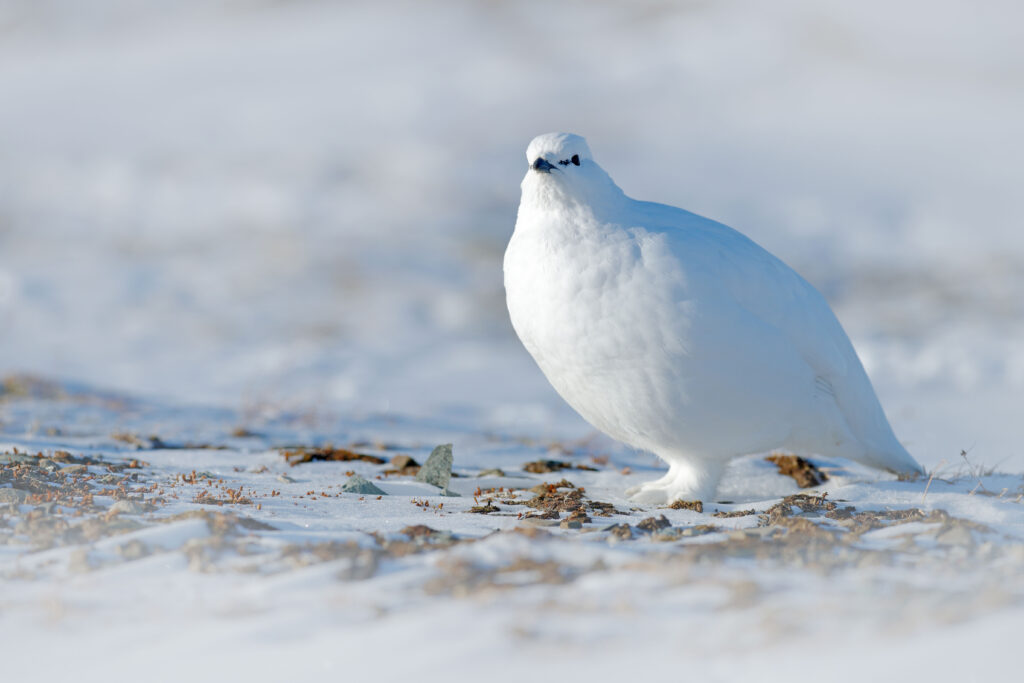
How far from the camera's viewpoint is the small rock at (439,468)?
488 centimetres

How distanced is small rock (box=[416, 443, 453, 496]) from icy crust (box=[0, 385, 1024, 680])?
0.36 ft

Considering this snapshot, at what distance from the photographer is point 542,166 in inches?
165

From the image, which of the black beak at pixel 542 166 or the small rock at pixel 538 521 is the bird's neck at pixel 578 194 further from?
the small rock at pixel 538 521

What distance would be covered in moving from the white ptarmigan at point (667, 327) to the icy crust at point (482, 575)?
1.17ft

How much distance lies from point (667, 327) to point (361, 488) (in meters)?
1.68

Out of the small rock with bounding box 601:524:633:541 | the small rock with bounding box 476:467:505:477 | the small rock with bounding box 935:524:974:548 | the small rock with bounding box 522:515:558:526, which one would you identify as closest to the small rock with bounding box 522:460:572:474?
the small rock with bounding box 476:467:505:477

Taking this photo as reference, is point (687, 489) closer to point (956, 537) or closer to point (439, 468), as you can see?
point (439, 468)

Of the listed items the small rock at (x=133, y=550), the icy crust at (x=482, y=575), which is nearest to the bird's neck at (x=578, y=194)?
the icy crust at (x=482, y=575)

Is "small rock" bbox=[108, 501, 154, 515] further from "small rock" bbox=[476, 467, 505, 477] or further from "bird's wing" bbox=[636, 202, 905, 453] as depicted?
"bird's wing" bbox=[636, 202, 905, 453]

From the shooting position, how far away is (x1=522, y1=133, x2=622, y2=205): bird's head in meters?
4.19

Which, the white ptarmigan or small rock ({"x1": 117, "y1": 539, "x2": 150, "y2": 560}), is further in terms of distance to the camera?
the white ptarmigan

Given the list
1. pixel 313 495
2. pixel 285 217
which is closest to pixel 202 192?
pixel 285 217

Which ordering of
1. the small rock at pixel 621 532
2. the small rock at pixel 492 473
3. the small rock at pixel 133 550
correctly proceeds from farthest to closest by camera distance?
the small rock at pixel 492 473 < the small rock at pixel 621 532 < the small rock at pixel 133 550

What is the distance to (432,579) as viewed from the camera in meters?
2.86
